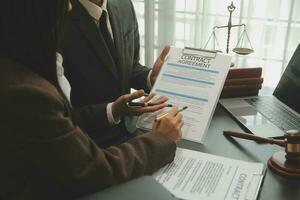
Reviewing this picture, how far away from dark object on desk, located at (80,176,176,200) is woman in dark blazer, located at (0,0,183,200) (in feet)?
0.13

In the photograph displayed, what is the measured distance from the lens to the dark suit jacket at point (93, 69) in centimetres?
131

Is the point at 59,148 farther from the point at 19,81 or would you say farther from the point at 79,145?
the point at 19,81

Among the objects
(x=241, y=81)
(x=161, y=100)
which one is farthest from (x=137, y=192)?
(x=241, y=81)

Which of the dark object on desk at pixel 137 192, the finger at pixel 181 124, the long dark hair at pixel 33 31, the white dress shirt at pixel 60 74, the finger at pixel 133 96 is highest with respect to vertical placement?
the long dark hair at pixel 33 31

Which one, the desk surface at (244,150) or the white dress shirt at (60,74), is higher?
the white dress shirt at (60,74)

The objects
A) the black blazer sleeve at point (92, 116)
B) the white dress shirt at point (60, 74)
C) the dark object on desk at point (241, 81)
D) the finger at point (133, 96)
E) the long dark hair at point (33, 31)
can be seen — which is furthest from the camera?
the dark object on desk at point (241, 81)

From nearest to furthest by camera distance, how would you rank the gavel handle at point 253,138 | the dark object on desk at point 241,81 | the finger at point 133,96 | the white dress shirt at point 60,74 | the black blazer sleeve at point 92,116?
1. the white dress shirt at point 60,74
2. the gavel handle at point 253,138
3. the finger at point 133,96
4. the black blazer sleeve at point 92,116
5. the dark object on desk at point 241,81

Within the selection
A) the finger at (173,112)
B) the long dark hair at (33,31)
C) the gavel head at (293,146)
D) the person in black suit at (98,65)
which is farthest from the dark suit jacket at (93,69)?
the gavel head at (293,146)

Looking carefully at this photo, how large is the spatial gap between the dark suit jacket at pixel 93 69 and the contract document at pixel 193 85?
18 centimetres

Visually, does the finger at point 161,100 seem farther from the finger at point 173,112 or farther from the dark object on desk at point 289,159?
the dark object on desk at point 289,159

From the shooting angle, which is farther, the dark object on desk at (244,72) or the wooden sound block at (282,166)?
the dark object on desk at (244,72)

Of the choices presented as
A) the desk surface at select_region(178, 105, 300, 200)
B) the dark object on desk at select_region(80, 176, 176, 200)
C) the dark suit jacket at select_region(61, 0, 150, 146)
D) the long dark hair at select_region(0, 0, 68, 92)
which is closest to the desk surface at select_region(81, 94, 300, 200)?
the desk surface at select_region(178, 105, 300, 200)

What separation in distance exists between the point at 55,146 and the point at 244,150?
22.3 inches

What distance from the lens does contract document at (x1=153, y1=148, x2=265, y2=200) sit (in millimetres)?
880
